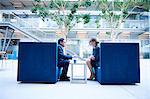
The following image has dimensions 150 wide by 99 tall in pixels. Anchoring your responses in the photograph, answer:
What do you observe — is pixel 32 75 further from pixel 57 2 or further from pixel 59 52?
pixel 57 2

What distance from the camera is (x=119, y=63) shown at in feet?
16.6

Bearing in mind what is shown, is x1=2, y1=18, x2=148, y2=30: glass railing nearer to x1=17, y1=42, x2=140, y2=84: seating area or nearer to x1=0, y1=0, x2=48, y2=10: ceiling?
x1=0, y1=0, x2=48, y2=10: ceiling

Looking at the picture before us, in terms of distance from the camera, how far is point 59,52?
555 cm

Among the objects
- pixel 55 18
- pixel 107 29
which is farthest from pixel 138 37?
pixel 55 18

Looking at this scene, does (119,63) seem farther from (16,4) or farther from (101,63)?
(16,4)

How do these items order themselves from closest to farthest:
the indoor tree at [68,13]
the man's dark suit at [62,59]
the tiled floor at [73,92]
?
1. the tiled floor at [73,92]
2. the man's dark suit at [62,59]
3. the indoor tree at [68,13]

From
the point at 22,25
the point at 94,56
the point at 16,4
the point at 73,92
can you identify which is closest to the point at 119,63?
the point at 94,56

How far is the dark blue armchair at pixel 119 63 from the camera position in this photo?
5.04m

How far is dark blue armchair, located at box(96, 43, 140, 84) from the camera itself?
504 centimetres

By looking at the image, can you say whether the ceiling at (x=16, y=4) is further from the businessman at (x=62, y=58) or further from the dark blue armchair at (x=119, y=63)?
the dark blue armchair at (x=119, y=63)

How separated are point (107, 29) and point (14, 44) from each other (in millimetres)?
10034

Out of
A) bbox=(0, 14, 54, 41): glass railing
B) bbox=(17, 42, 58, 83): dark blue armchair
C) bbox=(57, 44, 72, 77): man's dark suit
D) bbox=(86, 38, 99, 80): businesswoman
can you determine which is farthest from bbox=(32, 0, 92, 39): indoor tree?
bbox=(17, 42, 58, 83): dark blue armchair

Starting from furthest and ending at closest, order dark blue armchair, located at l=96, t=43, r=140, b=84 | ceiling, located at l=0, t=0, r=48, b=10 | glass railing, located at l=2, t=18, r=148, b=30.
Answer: ceiling, located at l=0, t=0, r=48, b=10 → glass railing, located at l=2, t=18, r=148, b=30 → dark blue armchair, located at l=96, t=43, r=140, b=84

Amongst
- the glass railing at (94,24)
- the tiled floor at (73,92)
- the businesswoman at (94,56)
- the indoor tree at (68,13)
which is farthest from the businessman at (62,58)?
the glass railing at (94,24)
